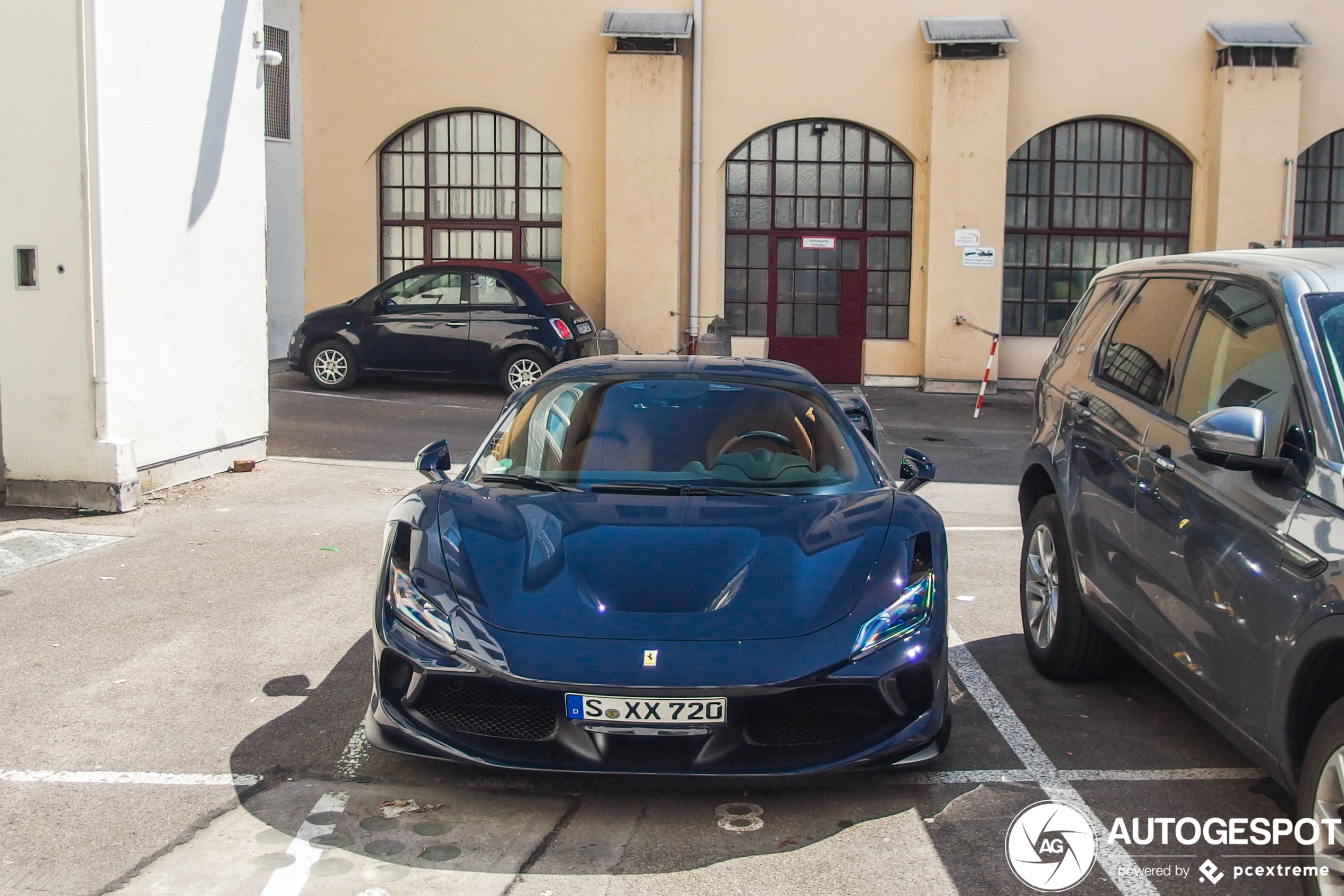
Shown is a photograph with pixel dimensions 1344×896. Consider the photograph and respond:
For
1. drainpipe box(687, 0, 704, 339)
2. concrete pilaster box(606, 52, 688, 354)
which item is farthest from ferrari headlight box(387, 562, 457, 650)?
drainpipe box(687, 0, 704, 339)

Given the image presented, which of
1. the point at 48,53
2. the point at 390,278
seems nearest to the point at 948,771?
the point at 48,53

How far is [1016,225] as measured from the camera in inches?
758

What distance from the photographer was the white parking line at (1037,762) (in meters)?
3.95

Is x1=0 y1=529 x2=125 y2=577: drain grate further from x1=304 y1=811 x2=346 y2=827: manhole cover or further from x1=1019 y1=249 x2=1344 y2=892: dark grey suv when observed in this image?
x1=1019 y1=249 x2=1344 y2=892: dark grey suv

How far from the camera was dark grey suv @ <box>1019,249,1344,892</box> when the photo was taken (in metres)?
3.62

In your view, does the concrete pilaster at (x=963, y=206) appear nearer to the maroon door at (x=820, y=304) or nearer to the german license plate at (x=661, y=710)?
the maroon door at (x=820, y=304)

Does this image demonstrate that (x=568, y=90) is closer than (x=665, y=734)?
No

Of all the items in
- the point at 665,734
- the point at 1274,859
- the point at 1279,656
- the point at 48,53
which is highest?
the point at 48,53

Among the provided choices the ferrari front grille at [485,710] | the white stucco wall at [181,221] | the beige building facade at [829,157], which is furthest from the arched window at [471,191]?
the ferrari front grille at [485,710]

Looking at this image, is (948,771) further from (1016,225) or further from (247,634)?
(1016,225)

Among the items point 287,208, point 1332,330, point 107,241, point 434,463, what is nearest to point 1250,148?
point 287,208

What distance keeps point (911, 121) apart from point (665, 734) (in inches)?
634

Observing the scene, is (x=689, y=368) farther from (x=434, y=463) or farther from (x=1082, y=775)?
(x=1082, y=775)

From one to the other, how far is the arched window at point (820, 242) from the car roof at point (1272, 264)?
1381 centimetres
